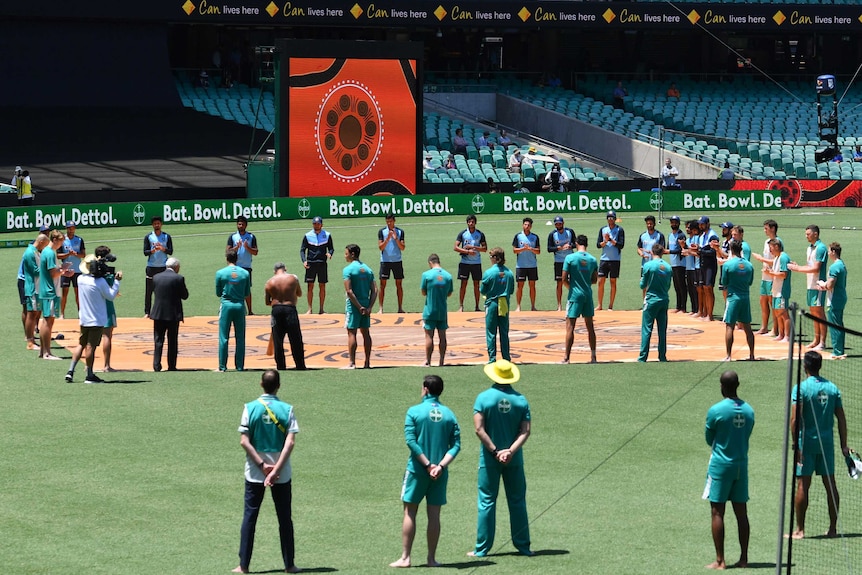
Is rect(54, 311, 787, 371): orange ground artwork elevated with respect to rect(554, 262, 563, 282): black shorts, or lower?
lower

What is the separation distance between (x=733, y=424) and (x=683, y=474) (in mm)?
3497

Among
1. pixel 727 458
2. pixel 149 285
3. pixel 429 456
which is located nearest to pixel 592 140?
pixel 149 285

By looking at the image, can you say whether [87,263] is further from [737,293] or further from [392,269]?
[737,293]

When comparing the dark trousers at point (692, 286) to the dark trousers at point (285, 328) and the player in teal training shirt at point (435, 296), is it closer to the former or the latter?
the player in teal training shirt at point (435, 296)

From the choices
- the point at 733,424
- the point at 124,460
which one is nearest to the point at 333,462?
the point at 124,460

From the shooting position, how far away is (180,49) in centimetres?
5762

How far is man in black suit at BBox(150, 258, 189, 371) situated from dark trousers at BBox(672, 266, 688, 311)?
11438 mm

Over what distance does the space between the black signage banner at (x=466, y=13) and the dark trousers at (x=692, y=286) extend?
31139 millimetres

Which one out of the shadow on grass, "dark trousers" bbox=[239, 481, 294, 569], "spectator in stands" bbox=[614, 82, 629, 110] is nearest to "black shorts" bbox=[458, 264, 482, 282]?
the shadow on grass

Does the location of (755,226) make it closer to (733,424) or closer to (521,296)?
(521,296)

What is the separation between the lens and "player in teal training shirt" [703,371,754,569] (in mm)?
10992

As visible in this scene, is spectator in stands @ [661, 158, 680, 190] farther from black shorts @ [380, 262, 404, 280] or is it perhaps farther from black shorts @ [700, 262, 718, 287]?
black shorts @ [380, 262, 404, 280]

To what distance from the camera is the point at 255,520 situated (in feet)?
35.2

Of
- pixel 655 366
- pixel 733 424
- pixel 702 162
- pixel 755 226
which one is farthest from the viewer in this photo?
pixel 702 162
